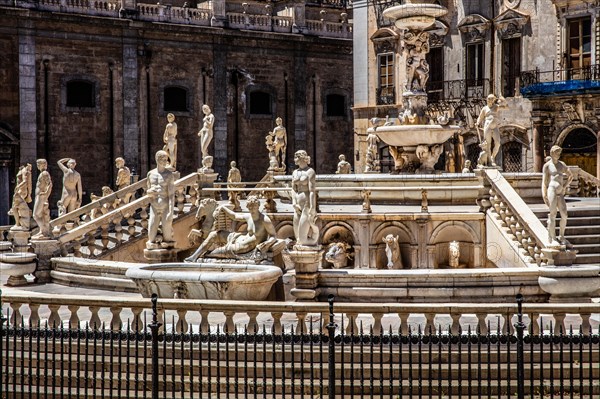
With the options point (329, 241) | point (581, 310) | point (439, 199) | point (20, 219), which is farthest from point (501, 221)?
point (20, 219)

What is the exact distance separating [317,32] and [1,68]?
47.6ft

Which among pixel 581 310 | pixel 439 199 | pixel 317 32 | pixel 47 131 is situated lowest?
pixel 581 310

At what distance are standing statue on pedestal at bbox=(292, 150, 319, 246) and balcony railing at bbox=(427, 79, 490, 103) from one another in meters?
20.8

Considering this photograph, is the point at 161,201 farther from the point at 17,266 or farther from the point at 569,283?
the point at 569,283

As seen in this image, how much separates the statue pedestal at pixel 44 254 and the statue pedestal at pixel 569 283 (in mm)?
9780

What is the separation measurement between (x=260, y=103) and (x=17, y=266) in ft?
76.4

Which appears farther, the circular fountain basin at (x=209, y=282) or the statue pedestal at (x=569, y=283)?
the statue pedestal at (x=569, y=283)

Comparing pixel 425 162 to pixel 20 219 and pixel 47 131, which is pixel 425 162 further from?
pixel 47 131

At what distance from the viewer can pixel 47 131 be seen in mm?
33406

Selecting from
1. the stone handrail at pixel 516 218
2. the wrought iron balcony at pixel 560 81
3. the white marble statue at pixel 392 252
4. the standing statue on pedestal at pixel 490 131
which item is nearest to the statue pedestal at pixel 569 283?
the stone handrail at pixel 516 218

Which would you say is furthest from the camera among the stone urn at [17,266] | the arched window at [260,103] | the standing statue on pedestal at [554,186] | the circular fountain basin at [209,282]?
the arched window at [260,103]

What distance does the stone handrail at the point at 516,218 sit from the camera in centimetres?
1553

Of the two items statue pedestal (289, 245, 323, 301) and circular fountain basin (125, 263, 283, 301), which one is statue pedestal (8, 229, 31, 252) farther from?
statue pedestal (289, 245, 323, 301)

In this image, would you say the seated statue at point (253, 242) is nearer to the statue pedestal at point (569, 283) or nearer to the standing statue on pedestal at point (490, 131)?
the statue pedestal at point (569, 283)
